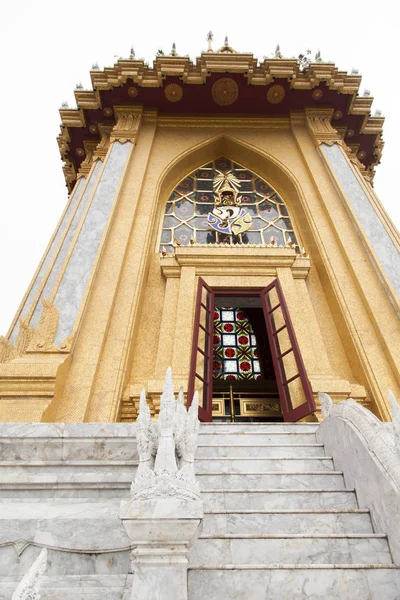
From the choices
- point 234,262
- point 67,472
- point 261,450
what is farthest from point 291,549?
point 234,262

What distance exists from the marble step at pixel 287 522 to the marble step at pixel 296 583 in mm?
491

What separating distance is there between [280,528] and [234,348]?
6654 millimetres

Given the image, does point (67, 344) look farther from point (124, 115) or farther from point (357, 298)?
point (124, 115)

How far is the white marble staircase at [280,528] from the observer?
1985 millimetres

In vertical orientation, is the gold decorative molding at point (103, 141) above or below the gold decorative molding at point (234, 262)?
above

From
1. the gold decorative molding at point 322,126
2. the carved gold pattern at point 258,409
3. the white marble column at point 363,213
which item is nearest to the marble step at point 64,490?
the white marble column at point 363,213

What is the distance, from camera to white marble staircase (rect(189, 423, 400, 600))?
1.99 m

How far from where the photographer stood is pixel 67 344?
5.44 metres

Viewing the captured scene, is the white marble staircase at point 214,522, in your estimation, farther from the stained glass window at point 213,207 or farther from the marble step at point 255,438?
the stained glass window at point 213,207

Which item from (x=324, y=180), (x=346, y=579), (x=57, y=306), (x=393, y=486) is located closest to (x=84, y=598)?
(x=346, y=579)

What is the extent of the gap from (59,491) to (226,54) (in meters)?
9.85

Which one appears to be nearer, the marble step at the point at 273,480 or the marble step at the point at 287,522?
the marble step at the point at 287,522

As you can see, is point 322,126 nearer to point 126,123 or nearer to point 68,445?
point 126,123

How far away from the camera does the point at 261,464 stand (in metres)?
3.34
